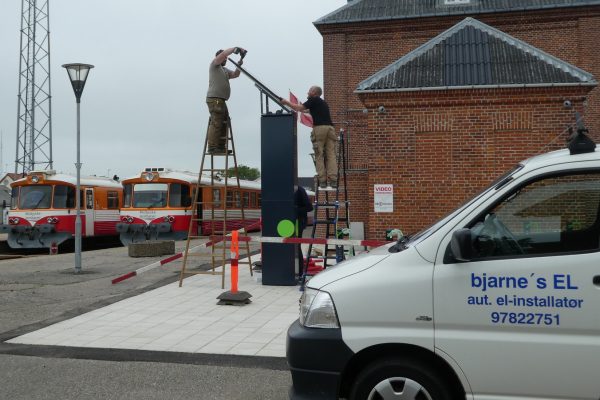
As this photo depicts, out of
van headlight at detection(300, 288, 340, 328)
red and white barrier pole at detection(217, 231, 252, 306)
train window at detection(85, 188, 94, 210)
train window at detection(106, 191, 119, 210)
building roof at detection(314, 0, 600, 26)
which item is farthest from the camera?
train window at detection(106, 191, 119, 210)

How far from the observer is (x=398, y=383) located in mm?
3510

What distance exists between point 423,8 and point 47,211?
1703 centimetres

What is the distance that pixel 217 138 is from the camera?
36.0 ft

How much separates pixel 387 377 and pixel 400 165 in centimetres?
935

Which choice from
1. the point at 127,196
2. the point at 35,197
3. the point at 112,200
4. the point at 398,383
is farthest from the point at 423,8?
the point at 398,383

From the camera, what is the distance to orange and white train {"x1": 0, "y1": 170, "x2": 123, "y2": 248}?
70.7 feet

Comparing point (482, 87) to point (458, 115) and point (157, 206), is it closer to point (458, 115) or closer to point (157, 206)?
point (458, 115)

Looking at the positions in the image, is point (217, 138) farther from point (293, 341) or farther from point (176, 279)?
point (293, 341)

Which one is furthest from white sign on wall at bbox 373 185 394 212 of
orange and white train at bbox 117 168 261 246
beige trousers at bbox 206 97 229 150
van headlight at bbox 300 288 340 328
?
orange and white train at bbox 117 168 261 246

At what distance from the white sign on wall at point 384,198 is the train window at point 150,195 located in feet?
40.5

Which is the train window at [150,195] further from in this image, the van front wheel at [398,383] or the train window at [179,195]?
the van front wheel at [398,383]

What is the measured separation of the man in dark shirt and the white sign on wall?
7.44ft

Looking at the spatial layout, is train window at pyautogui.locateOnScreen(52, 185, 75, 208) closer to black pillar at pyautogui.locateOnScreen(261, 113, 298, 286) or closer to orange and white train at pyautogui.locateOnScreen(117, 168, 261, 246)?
orange and white train at pyautogui.locateOnScreen(117, 168, 261, 246)

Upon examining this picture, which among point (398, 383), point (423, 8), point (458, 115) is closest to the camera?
point (398, 383)
